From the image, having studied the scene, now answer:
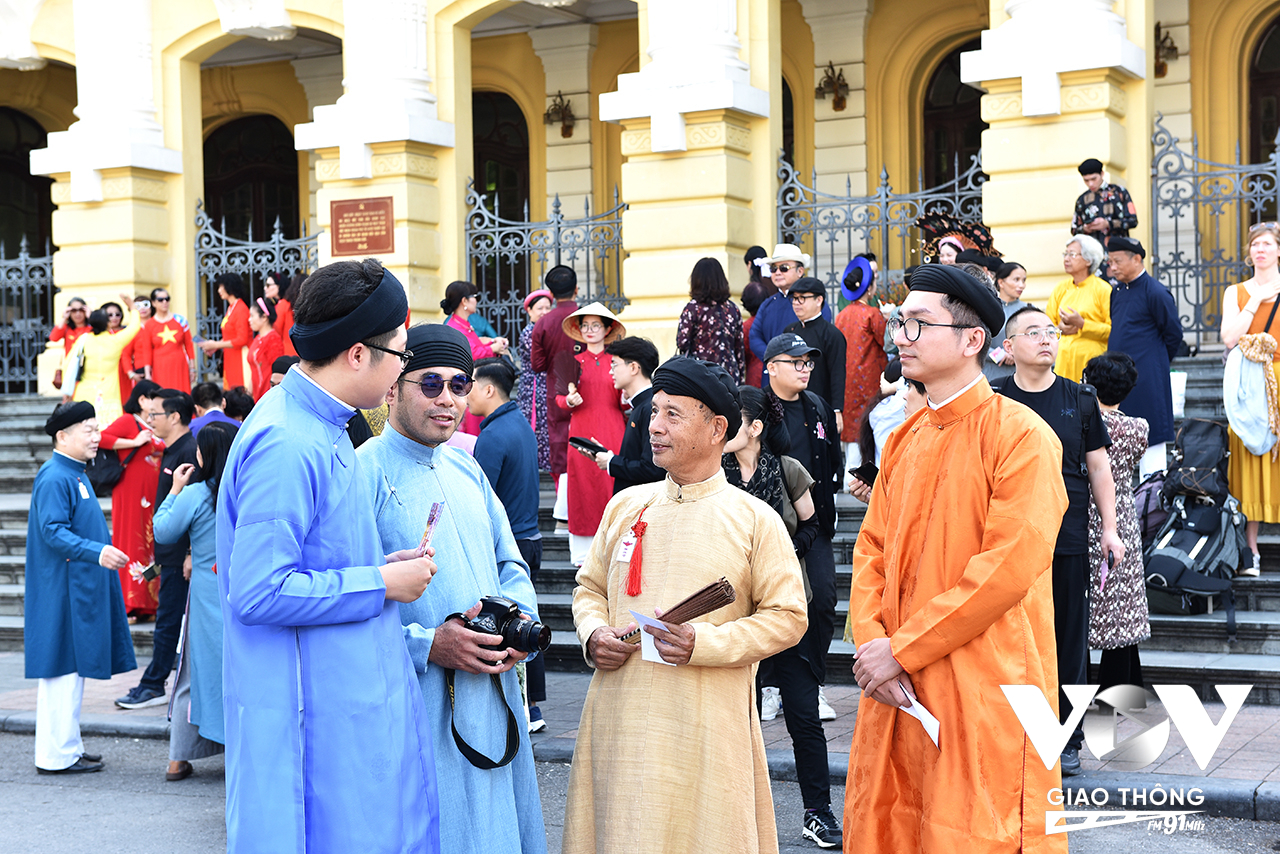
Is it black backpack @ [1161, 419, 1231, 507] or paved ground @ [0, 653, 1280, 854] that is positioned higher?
black backpack @ [1161, 419, 1231, 507]


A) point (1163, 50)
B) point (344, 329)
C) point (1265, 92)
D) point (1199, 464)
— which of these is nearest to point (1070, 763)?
point (1199, 464)

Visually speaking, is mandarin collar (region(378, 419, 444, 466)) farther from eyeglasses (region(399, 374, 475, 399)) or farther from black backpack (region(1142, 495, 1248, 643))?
black backpack (region(1142, 495, 1248, 643))

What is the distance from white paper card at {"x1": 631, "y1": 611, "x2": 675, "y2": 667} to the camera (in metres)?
3.76

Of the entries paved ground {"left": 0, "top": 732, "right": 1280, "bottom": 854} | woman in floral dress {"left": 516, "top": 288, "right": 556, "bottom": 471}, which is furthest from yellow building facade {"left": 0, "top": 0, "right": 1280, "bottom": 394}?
paved ground {"left": 0, "top": 732, "right": 1280, "bottom": 854}

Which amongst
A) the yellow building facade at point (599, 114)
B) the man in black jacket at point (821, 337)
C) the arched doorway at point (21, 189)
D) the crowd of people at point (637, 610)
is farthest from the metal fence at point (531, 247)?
the arched doorway at point (21, 189)

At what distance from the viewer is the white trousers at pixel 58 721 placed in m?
7.04

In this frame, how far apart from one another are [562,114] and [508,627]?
1530 centimetres

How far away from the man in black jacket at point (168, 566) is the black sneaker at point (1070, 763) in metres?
4.53

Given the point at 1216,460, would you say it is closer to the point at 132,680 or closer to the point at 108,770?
the point at 108,770

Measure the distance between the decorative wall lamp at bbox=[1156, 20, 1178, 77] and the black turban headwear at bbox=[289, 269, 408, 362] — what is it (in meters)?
13.8

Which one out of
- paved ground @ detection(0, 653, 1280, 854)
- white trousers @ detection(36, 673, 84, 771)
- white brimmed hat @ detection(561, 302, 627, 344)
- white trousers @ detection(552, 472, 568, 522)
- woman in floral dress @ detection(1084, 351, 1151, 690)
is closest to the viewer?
paved ground @ detection(0, 653, 1280, 854)

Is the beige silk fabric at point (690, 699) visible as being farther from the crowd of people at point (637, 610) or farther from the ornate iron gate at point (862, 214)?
the ornate iron gate at point (862, 214)

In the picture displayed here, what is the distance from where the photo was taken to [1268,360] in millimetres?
8492

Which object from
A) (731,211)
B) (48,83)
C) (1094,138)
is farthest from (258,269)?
(1094,138)
